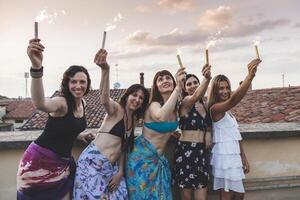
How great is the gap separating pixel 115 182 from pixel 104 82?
39.9 inches

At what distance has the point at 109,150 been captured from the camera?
3496mm

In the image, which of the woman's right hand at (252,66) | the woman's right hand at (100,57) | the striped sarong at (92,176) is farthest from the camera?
the woman's right hand at (252,66)

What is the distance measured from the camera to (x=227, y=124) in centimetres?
402

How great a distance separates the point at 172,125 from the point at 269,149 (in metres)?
→ 1.68

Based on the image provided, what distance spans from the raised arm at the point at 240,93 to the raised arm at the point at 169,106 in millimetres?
617

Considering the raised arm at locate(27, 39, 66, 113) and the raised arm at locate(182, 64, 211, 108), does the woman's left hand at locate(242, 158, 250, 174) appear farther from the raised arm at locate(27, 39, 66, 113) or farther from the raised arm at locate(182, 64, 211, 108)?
the raised arm at locate(27, 39, 66, 113)

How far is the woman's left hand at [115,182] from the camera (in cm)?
352

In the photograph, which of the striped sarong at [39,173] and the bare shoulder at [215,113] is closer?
the striped sarong at [39,173]

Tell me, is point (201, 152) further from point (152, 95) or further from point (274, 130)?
point (274, 130)

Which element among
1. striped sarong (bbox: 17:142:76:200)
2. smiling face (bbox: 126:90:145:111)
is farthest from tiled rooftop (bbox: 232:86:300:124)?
striped sarong (bbox: 17:142:76:200)

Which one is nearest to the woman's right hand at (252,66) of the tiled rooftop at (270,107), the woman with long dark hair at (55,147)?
the woman with long dark hair at (55,147)

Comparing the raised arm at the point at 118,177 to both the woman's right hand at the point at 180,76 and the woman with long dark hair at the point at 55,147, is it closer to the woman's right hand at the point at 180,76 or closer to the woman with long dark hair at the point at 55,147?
the woman with long dark hair at the point at 55,147

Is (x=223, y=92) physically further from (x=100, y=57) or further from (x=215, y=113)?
(x=100, y=57)

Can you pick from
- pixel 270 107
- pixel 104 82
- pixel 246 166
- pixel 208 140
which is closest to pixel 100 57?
pixel 104 82
